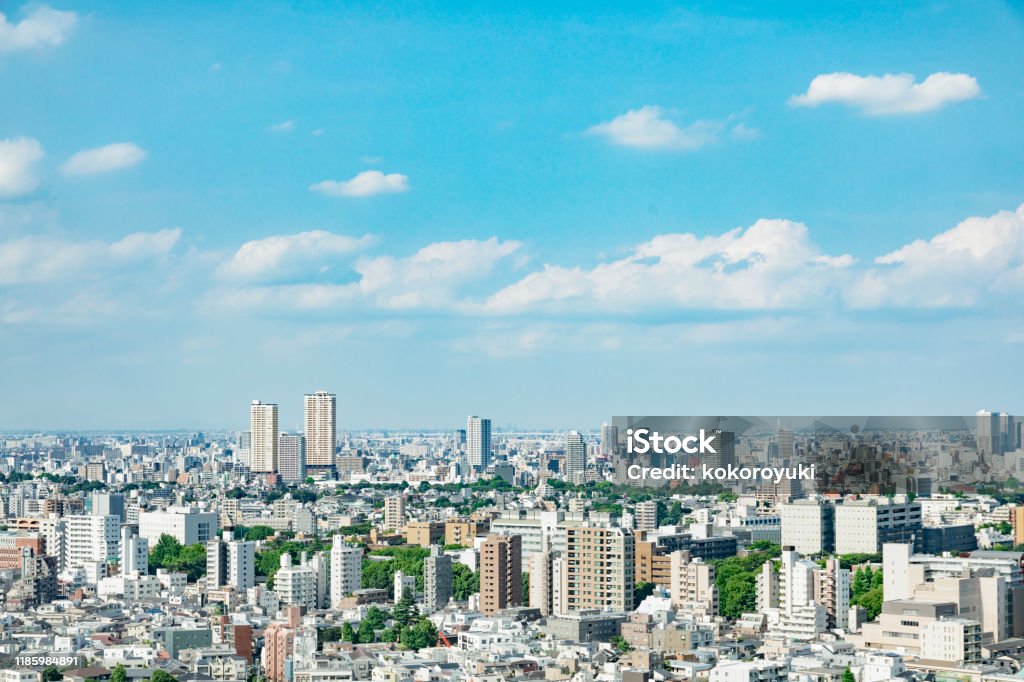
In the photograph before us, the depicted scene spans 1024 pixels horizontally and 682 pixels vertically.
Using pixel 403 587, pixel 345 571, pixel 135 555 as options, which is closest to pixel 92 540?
pixel 135 555

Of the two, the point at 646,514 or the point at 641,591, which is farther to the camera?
the point at 646,514

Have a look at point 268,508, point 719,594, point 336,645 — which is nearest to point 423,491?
point 268,508

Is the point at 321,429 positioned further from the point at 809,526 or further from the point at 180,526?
the point at 809,526

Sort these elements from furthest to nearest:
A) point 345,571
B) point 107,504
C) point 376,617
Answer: point 107,504 < point 345,571 < point 376,617

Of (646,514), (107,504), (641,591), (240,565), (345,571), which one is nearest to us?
(641,591)

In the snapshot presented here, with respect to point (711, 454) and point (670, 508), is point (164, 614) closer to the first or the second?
point (711, 454)

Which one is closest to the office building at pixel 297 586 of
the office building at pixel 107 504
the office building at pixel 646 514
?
the office building at pixel 646 514

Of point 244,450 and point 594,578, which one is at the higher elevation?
Result: point 244,450
